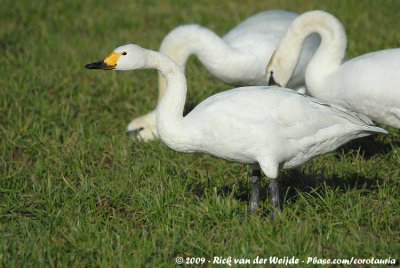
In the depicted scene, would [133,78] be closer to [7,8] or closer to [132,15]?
[132,15]

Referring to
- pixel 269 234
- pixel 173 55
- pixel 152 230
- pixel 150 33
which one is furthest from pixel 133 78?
pixel 269 234

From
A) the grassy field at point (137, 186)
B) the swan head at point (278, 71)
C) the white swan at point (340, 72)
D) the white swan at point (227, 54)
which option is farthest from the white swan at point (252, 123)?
the white swan at point (227, 54)

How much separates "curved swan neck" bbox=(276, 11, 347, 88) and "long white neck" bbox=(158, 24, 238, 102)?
0.87 meters

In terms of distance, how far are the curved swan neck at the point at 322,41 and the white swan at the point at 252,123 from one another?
145cm

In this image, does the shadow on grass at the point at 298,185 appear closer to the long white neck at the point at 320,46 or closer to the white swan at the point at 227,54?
the long white neck at the point at 320,46

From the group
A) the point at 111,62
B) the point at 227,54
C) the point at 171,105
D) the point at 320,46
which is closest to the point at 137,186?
the point at 171,105

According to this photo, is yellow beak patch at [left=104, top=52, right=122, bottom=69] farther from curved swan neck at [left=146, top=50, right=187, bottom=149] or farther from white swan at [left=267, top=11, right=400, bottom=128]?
white swan at [left=267, top=11, right=400, bottom=128]

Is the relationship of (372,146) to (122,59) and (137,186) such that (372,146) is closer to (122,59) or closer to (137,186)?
(137,186)

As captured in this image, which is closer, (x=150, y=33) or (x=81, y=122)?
(x=81, y=122)

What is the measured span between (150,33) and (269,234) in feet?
21.5

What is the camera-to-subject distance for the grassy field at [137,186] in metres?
3.93

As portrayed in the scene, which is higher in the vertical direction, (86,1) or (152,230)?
(86,1)

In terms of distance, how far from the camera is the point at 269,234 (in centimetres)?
401

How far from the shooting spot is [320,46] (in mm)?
5926
